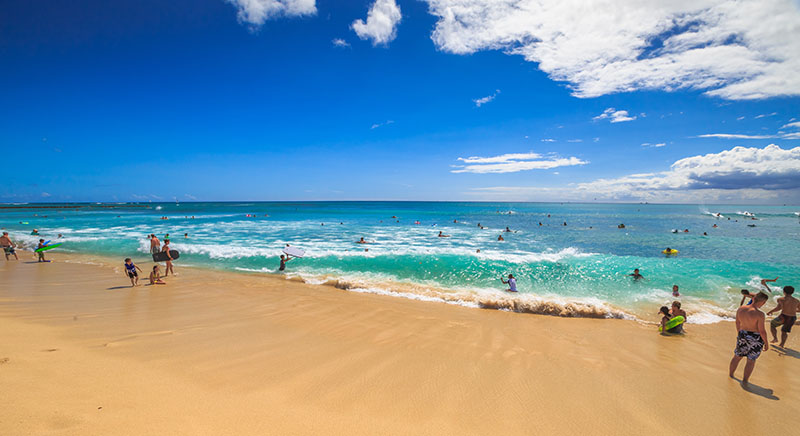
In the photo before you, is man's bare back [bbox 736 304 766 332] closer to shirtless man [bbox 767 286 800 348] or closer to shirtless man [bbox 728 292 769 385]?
shirtless man [bbox 728 292 769 385]

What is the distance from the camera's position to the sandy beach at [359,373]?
4434 mm

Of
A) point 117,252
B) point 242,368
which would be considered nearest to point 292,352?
point 242,368

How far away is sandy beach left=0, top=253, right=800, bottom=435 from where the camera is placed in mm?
4434

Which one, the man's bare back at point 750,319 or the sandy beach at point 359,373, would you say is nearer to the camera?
the sandy beach at point 359,373

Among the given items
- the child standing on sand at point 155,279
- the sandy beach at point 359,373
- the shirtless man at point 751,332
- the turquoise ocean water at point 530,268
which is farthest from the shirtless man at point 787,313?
the child standing on sand at point 155,279

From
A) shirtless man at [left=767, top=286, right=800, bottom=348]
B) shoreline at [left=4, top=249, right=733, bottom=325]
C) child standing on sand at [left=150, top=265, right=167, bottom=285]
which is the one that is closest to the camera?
shirtless man at [left=767, top=286, right=800, bottom=348]

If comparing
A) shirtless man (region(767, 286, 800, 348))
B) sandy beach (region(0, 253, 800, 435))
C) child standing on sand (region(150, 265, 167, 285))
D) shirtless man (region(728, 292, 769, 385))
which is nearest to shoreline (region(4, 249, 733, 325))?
sandy beach (region(0, 253, 800, 435))

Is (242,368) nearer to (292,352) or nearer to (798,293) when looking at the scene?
A: (292,352)

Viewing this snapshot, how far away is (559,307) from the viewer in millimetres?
11016

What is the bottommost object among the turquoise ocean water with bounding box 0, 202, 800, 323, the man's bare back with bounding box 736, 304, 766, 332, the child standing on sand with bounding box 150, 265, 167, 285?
the turquoise ocean water with bounding box 0, 202, 800, 323

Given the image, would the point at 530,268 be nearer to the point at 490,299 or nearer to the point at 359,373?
the point at 490,299

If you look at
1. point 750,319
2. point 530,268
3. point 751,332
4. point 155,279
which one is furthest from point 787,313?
point 155,279

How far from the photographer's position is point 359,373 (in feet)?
19.5

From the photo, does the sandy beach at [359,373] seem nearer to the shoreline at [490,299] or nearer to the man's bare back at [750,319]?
the shoreline at [490,299]
